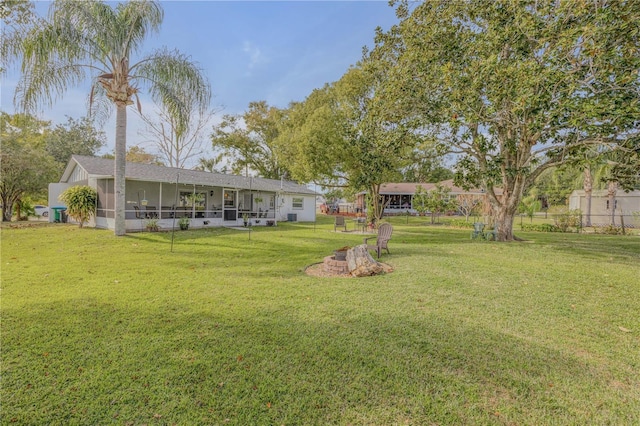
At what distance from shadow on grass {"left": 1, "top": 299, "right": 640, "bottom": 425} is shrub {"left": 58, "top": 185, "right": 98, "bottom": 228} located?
13.2m

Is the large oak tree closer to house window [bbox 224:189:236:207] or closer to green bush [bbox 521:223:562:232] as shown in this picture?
green bush [bbox 521:223:562:232]

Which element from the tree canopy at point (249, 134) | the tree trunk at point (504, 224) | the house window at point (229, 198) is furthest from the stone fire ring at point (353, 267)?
the tree canopy at point (249, 134)

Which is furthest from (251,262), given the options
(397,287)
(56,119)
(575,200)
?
(56,119)

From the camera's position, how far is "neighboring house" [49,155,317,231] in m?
14.9

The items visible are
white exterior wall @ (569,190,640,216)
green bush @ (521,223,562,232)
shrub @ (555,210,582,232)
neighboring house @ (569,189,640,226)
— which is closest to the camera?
shrub @ (555,210,582,232)

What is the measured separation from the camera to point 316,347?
3439mm

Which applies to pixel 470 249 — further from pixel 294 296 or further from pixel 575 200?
pixel 575 200

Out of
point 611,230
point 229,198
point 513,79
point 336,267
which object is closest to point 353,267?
point 336,267

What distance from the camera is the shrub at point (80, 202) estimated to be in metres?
14.7

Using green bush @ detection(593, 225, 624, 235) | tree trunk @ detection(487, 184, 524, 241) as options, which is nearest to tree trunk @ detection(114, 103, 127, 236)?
tree trunk @ detection(487, 184, 524, 241)

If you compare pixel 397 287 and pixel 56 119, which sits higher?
pixel 56 119

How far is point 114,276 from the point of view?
628cm

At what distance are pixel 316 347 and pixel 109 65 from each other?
1371 centimetres

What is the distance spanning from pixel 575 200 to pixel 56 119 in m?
50.3
